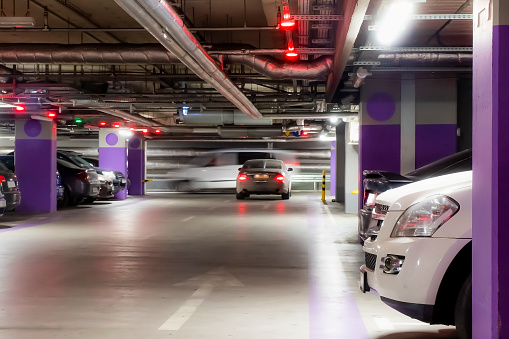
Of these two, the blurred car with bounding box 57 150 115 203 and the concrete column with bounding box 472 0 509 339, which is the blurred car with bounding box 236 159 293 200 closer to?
the blurred car with bounding box 57 150 115 203

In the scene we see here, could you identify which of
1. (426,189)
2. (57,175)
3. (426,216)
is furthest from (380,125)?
(57,175)

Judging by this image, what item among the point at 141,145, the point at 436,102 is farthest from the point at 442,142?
the point at 141,145

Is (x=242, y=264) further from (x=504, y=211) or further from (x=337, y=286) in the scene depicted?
(x=504, y=211)

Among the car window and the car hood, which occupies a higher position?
the car window

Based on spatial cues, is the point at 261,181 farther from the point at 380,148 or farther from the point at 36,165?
the point at 380,148

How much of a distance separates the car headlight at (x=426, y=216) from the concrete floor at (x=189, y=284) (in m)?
1.14

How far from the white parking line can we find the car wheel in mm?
1297

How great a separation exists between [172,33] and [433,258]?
4.63 m

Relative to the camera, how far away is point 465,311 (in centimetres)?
402

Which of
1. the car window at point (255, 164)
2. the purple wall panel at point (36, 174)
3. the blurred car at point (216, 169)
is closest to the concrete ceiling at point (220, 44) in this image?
the purple wall panel at point (36, 174)

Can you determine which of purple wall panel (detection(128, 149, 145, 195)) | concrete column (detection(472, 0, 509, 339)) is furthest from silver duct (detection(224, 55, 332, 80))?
purple wall panel (detection(128, 149, 145, 195))

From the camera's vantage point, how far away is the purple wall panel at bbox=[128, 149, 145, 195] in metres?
28.6

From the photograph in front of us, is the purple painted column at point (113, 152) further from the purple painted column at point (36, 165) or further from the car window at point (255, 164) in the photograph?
the purple painted column at point (36, 165)

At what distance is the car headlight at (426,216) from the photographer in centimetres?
420
